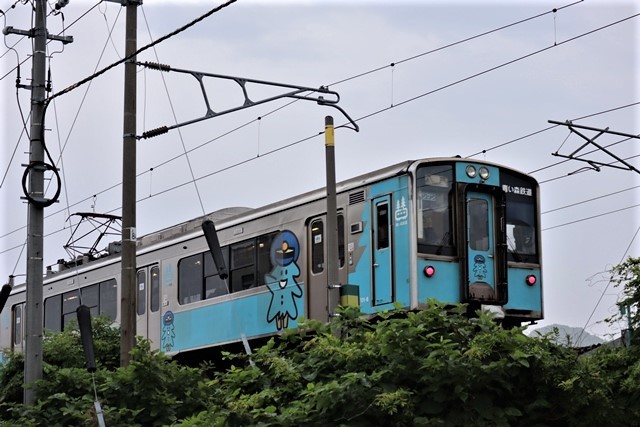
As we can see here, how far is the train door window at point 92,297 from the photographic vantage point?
25.0 meters

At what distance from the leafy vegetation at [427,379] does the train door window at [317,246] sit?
8.30 m

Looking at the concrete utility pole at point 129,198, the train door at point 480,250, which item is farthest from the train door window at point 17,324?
the train door at point 480,250

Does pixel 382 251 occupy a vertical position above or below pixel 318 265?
above

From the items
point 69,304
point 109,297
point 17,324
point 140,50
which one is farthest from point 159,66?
point 17,324

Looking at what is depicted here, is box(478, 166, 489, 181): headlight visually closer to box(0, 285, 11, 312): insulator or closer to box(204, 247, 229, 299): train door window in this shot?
box(204, 247, 229, 299): train door window

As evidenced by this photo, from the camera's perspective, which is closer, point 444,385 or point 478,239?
point 444,385

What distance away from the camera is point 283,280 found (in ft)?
61.2

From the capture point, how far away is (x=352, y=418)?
7750 millimetres

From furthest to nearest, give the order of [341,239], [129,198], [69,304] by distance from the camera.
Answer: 1. [69,304]
2. [341,239]
3. [129,198]

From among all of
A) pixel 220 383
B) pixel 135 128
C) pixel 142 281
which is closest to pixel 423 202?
pixel 135 128

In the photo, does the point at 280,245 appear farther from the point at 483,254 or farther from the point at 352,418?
the point at 352,418

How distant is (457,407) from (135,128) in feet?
31.5

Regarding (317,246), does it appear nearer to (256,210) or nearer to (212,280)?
(256,210)

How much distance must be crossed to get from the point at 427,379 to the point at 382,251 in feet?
30.1
